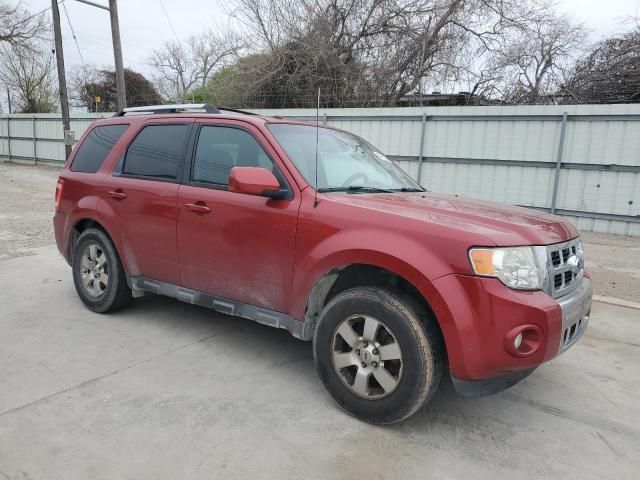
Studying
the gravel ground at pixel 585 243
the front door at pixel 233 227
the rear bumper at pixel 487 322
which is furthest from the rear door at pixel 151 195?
the gravel ground at pixel 585 243

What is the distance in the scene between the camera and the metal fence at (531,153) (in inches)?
367

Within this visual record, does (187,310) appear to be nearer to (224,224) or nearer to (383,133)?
(224,224)

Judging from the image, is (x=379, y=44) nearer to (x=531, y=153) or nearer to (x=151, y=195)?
(x=531, y=153)

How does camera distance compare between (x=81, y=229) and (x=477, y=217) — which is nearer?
(x=477, y=217)

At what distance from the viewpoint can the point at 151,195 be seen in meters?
4.03

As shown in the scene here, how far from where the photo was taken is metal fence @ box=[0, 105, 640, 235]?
9312 mm

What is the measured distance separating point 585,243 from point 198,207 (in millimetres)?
7555

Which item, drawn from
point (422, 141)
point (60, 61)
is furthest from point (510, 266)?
point (60, 61)

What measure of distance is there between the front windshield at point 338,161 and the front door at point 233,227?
0.63ft

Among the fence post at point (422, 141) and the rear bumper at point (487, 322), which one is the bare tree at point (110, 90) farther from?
the rear bumper at point (487, 322)

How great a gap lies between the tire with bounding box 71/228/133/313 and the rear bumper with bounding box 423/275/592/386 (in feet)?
9.88

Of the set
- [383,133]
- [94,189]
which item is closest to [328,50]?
[383,133]

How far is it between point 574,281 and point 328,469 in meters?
1.81

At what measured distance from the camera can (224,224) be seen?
3.54 metres
